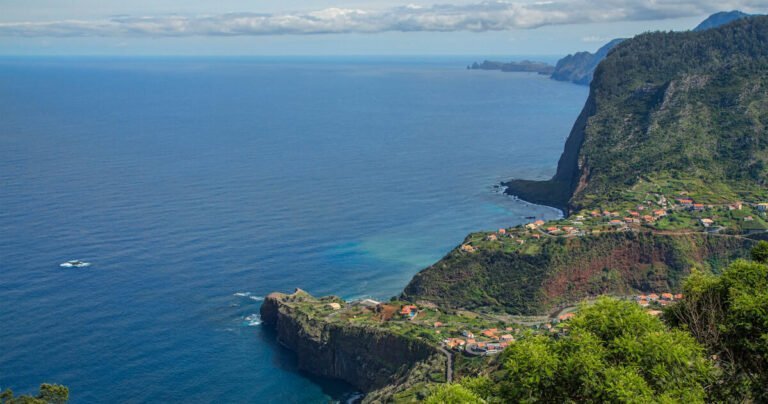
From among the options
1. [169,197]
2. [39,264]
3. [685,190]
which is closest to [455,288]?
[685,190]

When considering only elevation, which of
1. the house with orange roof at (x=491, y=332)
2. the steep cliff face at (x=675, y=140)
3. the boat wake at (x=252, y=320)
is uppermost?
the steep cliff face at (x=675, y=140)

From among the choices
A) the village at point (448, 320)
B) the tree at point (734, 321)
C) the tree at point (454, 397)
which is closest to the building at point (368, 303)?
the village at point (448, 320)

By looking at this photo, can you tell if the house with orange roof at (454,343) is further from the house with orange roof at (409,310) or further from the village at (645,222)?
the village at (645,222)

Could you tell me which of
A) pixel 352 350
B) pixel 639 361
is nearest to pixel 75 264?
pixel 352 350

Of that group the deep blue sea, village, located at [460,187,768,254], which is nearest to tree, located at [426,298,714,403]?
the deep blue sea

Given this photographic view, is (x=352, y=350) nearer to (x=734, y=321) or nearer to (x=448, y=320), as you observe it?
(x=448, y=320)
